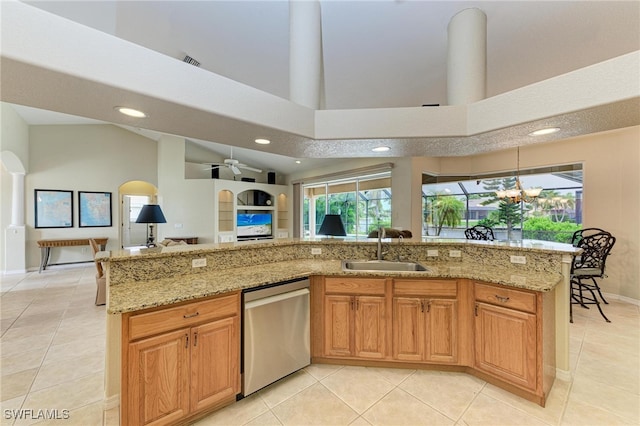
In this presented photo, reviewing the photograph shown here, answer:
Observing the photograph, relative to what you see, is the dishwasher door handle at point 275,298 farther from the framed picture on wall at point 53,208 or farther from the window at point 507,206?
the framed picture on wall at point 53,208

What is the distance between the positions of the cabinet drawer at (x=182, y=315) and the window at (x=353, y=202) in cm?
435

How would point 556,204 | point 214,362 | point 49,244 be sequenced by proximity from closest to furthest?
point 214,362 < point 556,204 < point 49,244

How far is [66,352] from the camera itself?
8.61ft

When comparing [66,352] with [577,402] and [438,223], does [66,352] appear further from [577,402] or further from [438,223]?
[438,223]

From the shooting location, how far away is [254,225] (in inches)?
324

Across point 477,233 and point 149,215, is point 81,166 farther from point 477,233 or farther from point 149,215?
point 477,233

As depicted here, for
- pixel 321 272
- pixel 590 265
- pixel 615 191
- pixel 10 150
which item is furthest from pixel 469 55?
pixel 10 150

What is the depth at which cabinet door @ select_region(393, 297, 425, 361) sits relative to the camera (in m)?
2.21

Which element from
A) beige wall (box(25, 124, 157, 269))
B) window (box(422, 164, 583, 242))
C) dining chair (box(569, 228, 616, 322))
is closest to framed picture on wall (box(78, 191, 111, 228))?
beige wall (box(25, 124, 157, 269))

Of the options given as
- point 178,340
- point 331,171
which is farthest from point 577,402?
point 331,171

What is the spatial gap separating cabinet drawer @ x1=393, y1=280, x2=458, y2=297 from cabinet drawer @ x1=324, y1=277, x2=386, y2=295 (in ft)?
0.45

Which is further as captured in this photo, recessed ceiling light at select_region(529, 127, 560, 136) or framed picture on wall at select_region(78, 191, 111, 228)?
framed picture on wall at select_region(78, 191, 111, 228)

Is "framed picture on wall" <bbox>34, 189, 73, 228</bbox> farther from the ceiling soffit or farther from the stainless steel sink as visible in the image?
the stainless steel sink

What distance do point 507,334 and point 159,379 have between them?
2441 mm
